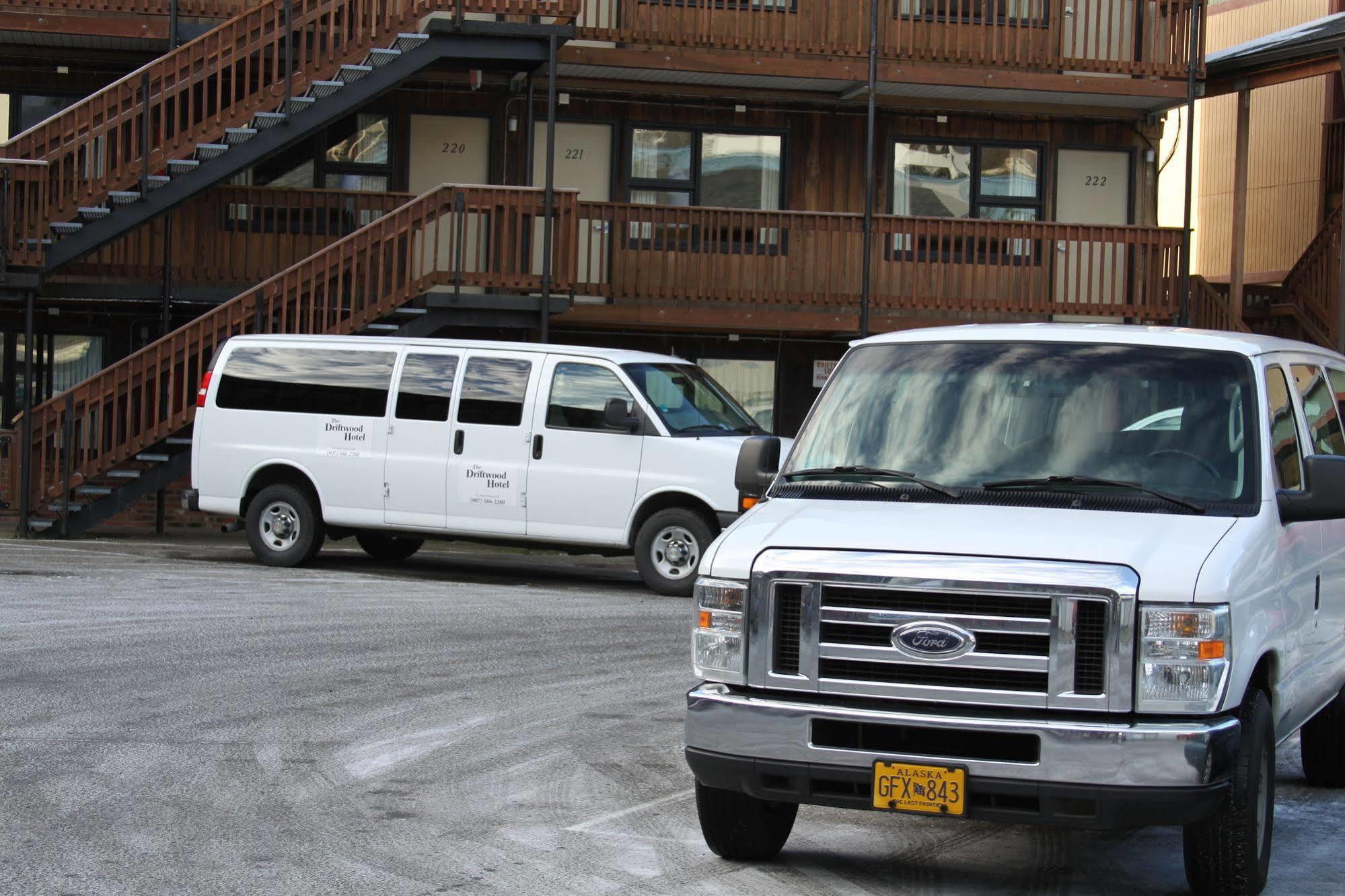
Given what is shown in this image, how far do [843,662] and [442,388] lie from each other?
10.2 m

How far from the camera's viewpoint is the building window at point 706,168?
23703mm

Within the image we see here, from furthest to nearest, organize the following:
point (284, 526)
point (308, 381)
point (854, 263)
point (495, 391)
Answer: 1. point (854, 263)
2. point (284, 526)
3. point (308, 381)
4. point (495, 391)

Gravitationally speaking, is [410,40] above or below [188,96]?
above

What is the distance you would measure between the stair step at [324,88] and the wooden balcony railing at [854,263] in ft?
10.7

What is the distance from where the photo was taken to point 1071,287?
2300 centimetres

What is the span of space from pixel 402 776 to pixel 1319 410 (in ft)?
14.0

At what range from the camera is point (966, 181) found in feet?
79.8

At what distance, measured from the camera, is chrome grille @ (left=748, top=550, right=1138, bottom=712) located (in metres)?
5.87

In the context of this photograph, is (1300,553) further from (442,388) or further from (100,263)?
(100,263)

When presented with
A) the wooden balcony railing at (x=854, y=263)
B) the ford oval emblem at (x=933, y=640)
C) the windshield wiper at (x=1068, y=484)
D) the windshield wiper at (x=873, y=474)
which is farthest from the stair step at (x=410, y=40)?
the ford oval emblem at (x=933, y=640)

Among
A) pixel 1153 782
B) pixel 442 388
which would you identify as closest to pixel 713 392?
pixel 442 388

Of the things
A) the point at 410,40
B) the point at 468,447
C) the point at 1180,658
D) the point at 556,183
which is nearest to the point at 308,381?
the point at 468,447

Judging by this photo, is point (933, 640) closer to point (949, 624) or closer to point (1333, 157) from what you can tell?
point (949, 624)

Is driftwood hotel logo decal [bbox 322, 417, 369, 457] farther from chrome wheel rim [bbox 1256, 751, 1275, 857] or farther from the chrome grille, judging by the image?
chrome wheel rim [bbox 1256, 751, 1275, 857]
